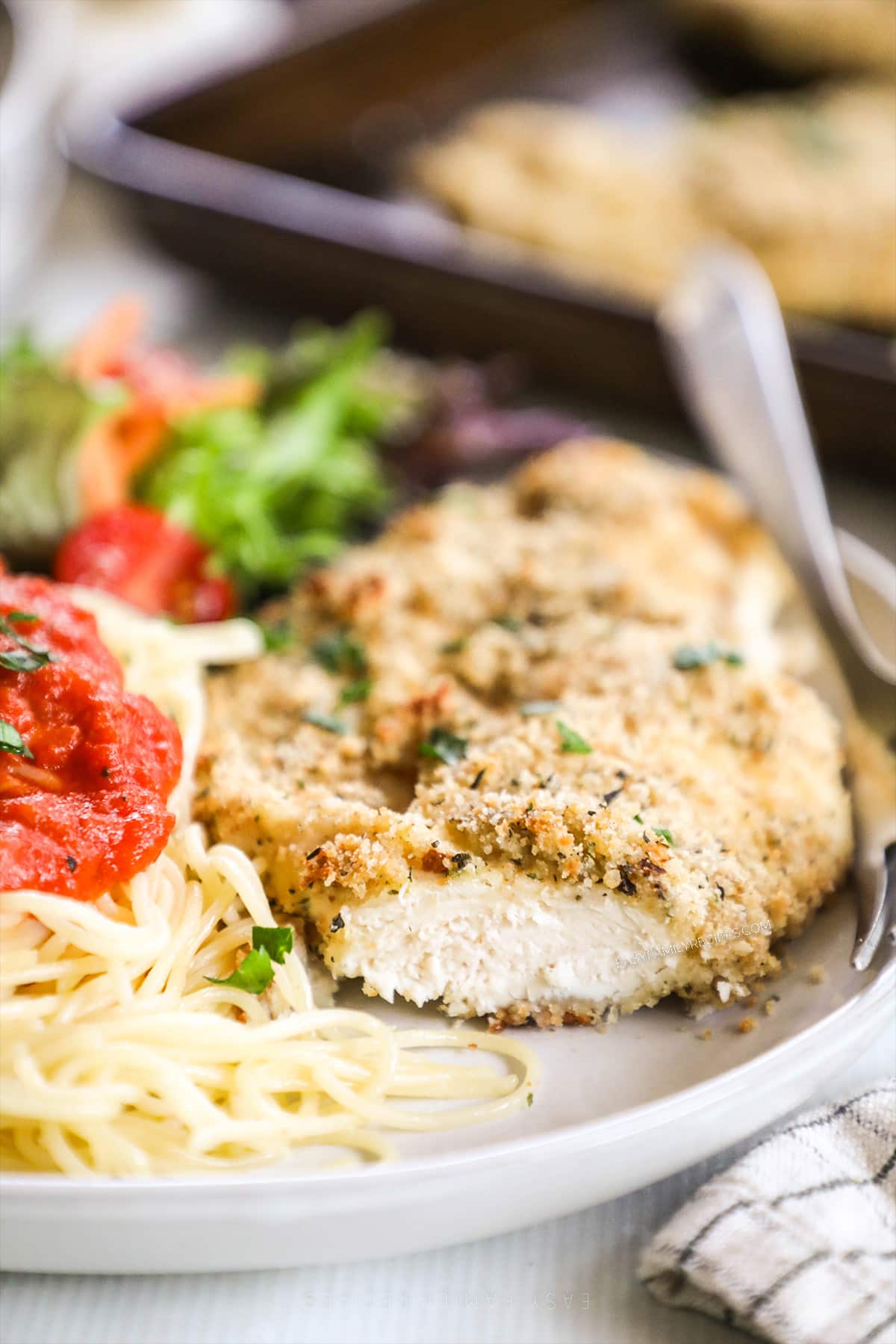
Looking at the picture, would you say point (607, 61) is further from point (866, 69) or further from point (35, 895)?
point (35, 895)

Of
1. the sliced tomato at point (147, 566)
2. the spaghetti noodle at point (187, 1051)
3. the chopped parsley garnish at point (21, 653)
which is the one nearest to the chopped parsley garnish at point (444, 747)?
the spaghetti noodle at point (187, 1051)

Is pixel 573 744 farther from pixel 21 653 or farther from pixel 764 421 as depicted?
pixel 764 421

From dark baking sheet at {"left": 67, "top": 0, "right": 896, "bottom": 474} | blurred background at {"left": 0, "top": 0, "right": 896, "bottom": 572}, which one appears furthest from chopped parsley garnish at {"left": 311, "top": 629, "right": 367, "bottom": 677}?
dark baking sheet at {"left": 67, "top": 0, "right": 896, "bottom": 474}

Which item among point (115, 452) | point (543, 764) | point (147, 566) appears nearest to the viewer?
point (543, 764)

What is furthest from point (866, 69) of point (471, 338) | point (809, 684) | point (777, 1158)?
point (777, 1158)

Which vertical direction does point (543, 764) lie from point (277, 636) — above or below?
above

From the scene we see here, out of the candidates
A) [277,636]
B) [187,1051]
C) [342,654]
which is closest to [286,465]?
[277,636]

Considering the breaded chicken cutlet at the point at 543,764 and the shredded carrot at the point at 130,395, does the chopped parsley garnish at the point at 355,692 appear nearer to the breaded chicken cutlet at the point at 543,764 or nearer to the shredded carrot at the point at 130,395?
the breaded chicken cutlet at the point at 543,764
